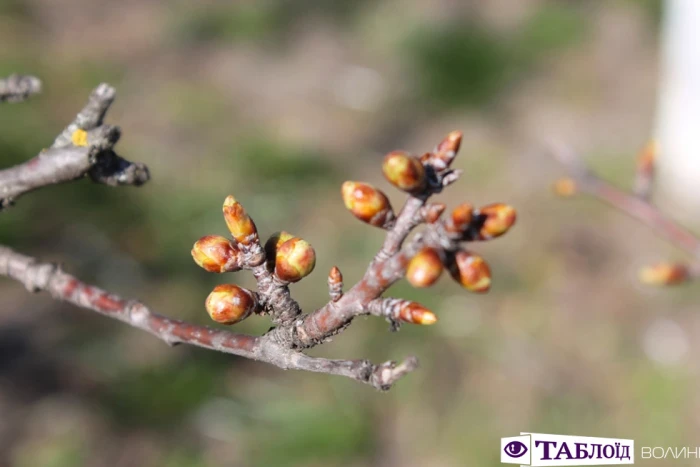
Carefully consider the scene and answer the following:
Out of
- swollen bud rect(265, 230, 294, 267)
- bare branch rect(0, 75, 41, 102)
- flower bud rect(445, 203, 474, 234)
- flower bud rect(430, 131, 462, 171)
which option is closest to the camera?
flower bud rect(445, 203, 474, 234)

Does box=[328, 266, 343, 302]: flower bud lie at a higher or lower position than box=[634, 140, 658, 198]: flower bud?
lower

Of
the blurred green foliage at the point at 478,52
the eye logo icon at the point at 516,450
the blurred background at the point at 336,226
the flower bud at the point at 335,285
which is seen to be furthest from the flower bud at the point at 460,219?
the blurred green foliage at the point at 478,52

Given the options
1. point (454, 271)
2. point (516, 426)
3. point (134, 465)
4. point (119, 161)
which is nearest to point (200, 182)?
point (134, 465)

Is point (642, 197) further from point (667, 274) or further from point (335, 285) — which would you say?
point (335, 285)

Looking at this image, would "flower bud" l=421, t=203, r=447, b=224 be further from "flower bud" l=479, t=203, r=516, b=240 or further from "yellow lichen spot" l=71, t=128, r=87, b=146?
"yellow lichen spot" l=71, t=128, r=87, b=146

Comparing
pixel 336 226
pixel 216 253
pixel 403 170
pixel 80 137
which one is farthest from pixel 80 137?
pixel 336 226

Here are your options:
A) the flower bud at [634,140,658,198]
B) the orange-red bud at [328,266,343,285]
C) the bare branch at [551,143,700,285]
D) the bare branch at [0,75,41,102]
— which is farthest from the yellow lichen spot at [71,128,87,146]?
the flower bud at [634,140,658,198]

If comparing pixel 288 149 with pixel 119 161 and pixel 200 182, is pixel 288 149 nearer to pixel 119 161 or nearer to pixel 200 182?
pixel 200 182
